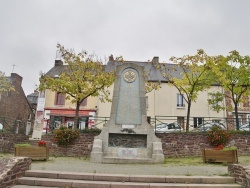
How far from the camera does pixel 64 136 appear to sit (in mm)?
13430

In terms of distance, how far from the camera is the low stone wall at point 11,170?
5.95 meters

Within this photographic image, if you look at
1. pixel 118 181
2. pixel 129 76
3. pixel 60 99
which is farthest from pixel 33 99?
pixel 118 181

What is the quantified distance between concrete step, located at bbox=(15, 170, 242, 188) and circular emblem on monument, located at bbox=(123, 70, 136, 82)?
6.18 meters

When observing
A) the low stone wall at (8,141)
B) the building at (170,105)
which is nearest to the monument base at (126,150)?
the low stone wall at (8,141)

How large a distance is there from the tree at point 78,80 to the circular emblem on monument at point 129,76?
152 inches

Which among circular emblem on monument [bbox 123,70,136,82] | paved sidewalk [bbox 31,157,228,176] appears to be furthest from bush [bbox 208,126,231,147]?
circular emblem on monument [bbox 123,70,136,82]

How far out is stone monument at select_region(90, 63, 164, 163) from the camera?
34.7 feet

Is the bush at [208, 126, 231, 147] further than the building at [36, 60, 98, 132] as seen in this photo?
No

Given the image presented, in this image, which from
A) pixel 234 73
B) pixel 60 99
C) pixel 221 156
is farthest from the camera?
pixel 60 99

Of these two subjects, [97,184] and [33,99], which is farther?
[33,99]

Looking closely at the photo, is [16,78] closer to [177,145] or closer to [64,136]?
[64,136]

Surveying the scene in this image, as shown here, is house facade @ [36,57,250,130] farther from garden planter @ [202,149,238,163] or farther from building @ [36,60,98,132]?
garden planter @ [202,149,238,163]

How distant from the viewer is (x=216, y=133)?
43.9 ft

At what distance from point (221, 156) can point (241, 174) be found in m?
3.78
